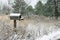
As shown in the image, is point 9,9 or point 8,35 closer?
point 8,35

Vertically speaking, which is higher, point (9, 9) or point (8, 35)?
point (9, 9)

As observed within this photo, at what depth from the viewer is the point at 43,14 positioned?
10.6 m

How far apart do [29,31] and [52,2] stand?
3504mm

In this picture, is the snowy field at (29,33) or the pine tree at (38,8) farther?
the pine tree at (38,8)

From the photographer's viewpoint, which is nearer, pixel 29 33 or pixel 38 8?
pixel 29 33

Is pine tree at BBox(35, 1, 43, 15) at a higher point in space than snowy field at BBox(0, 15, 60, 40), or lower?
higher

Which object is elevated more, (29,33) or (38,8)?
(38,8)

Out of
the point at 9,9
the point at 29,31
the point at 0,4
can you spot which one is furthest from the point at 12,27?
the point at 0,4

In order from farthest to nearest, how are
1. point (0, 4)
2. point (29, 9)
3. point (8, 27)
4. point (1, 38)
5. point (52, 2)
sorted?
point (0, 4), point (29, 9), point (52, 2), point (8, 27), point (1, 38)

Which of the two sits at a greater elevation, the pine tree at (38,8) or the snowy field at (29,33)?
the pine tree at (38,8)

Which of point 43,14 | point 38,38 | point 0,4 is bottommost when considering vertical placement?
point 38,38

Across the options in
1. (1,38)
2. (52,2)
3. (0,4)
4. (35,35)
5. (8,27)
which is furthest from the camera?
(0,4)

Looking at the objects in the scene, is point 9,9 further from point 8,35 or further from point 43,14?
point 8,35

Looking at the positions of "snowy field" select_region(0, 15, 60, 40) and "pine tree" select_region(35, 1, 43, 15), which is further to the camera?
"pine tree" select_region(35, 1, 43, 15)
